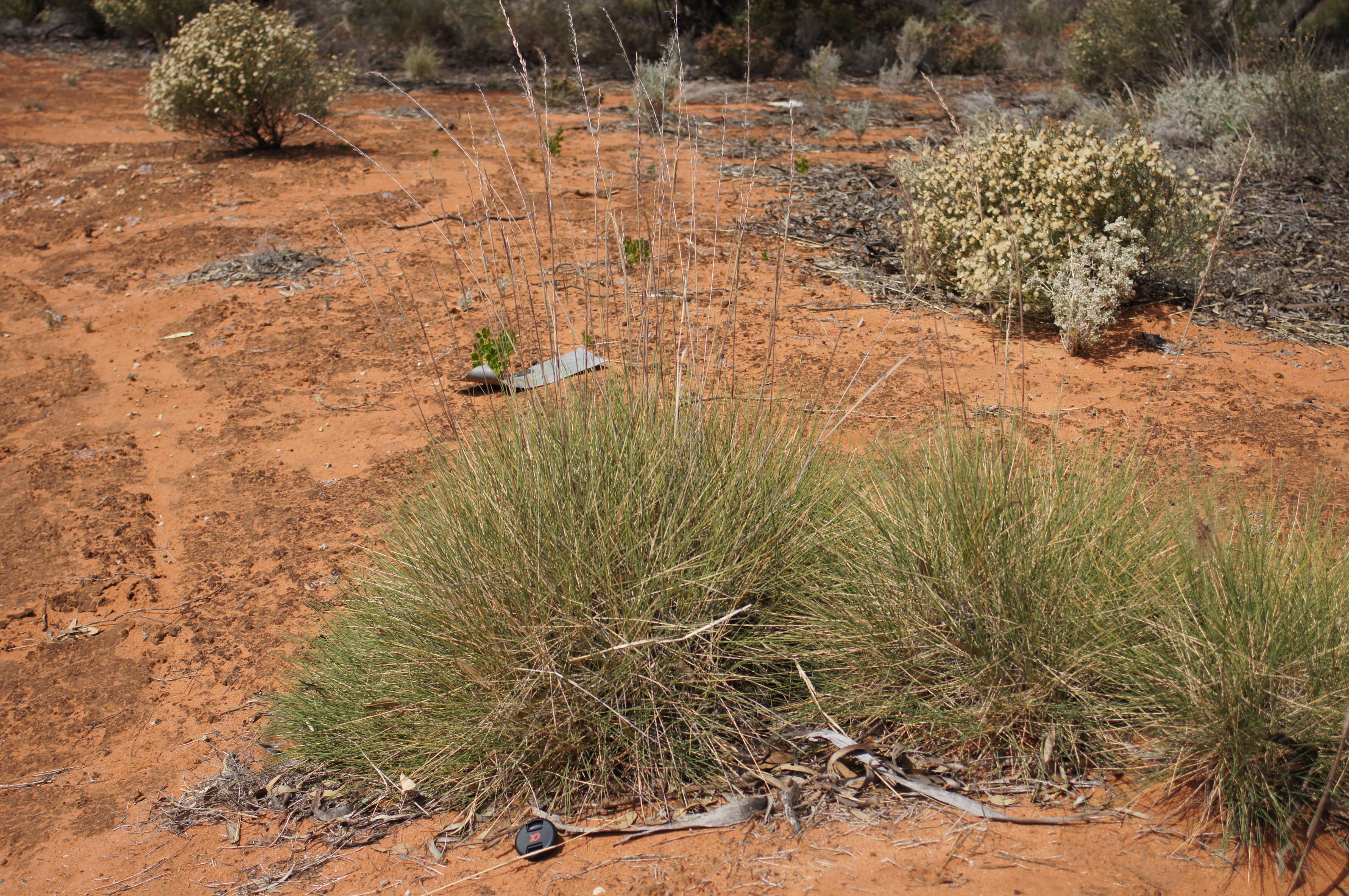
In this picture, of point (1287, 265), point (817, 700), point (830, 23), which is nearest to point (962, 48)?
point (830, 23)

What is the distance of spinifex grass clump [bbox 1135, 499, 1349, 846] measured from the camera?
1.90m

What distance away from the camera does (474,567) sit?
7.87ft

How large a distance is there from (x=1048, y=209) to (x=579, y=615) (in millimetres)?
4071

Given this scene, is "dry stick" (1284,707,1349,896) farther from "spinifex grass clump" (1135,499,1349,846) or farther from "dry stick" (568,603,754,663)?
"dry stick" (568,603,754,663)

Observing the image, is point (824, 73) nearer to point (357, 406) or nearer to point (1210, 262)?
point (357, 406)

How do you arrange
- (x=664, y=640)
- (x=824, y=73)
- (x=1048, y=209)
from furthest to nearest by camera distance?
(x=824, y=73) < (x=1048, y=209) < (x=664, y=640)

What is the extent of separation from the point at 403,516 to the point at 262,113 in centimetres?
703

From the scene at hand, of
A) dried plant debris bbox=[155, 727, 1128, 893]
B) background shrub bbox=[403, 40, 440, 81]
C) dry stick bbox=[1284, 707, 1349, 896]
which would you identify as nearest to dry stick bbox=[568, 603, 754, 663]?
dried plant debris bbox=[155, 727, 1128, 893]

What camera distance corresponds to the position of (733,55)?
507 inches

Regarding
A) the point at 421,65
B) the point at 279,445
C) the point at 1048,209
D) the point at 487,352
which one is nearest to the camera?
the point at 487,352

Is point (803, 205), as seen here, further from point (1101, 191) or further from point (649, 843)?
point (649, 843)

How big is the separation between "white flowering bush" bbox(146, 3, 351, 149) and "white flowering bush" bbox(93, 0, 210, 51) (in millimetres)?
5908

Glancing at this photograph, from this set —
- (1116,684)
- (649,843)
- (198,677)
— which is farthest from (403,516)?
(1116,684)

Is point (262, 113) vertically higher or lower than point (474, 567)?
higher
